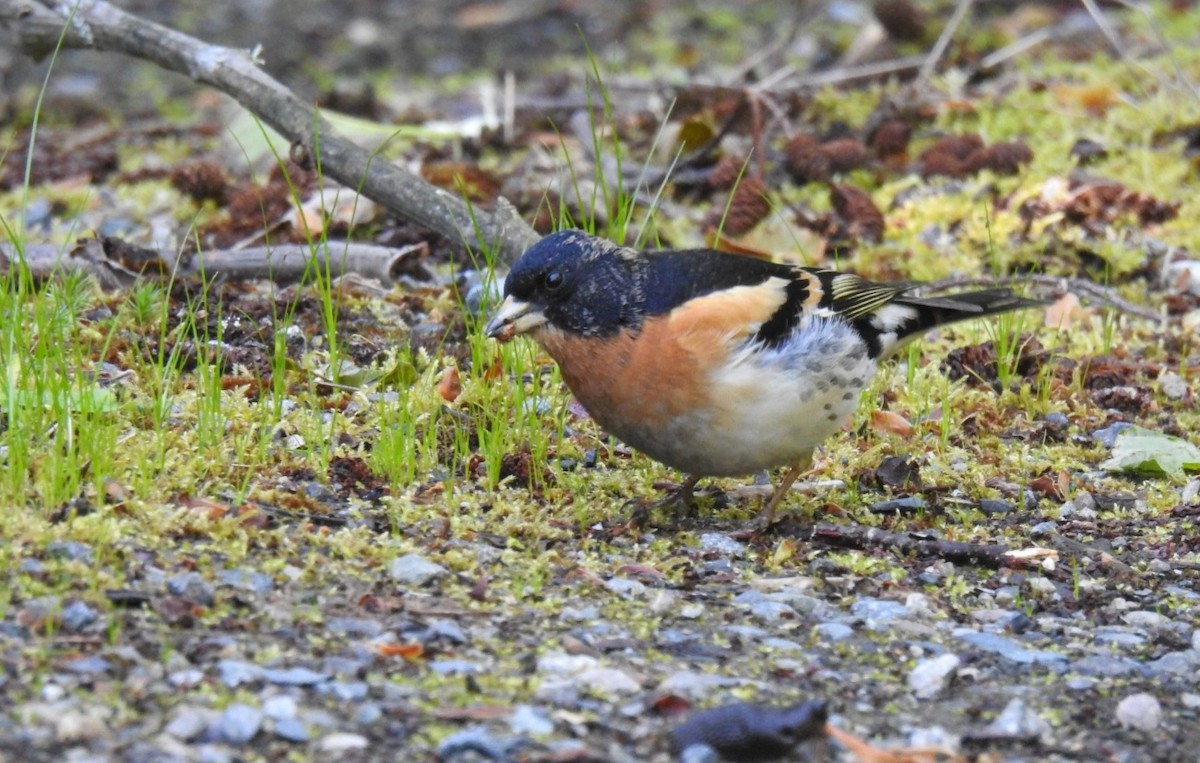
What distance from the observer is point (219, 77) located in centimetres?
574

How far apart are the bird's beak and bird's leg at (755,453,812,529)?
86cm

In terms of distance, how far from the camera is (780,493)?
4547 mm

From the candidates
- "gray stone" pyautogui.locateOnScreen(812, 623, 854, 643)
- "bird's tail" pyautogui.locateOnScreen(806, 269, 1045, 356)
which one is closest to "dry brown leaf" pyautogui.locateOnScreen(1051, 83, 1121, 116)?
"bird's tail" pyautogui.locateOnScreen(806, 269, 1045, 356)

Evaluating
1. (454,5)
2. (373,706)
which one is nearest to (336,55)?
(454,5)

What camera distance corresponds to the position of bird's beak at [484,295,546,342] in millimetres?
4398

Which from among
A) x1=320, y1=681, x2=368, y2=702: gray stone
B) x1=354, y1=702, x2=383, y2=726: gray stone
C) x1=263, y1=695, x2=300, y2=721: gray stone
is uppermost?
x1=263, y1=695, x2=300, y2=721: gray stone

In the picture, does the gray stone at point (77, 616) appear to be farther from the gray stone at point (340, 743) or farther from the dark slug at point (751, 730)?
the dark slug at point (751, 730)

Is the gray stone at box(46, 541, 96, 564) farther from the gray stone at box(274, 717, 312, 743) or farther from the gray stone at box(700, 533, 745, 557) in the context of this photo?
the gray stone at box(700, 533, 745, 557)

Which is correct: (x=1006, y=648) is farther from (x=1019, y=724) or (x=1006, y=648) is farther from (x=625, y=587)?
(x=625, y=587)

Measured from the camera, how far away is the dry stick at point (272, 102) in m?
5.57

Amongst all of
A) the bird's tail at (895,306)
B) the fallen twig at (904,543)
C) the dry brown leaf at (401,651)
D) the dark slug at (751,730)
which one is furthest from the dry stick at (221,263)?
the dark slug at (751,730)

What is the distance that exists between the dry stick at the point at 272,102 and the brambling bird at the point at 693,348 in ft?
3.43

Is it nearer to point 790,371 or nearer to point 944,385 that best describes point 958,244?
point 944,385

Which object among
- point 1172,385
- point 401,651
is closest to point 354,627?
point 401,651
